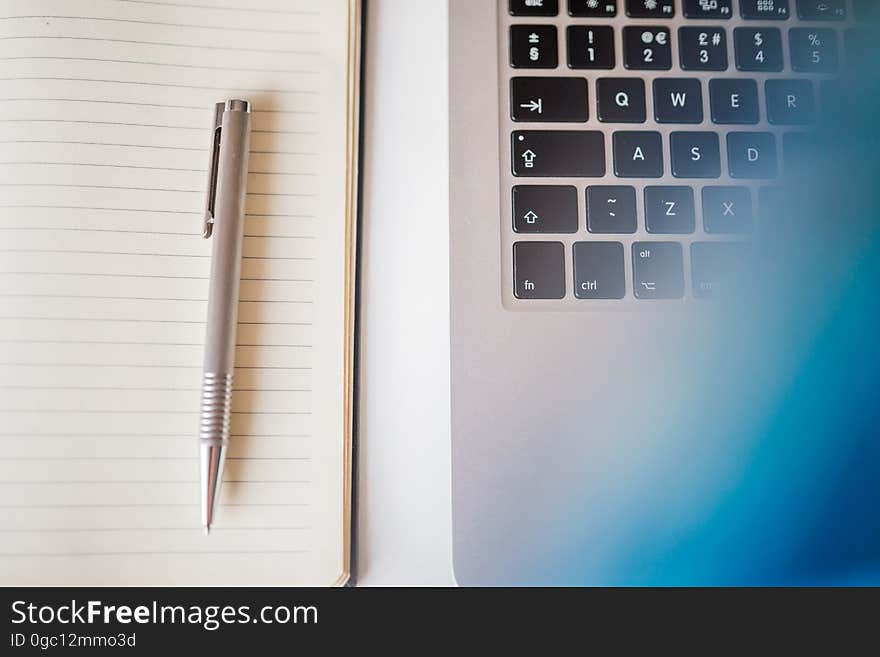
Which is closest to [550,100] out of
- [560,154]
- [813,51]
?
[560,154]

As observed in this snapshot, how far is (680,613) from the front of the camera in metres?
0.27

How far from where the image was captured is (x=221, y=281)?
285 millimetres

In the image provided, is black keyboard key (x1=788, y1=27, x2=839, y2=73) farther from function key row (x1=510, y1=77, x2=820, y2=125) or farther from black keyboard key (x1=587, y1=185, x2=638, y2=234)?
black keyboard key (x1=587, y1=185, x2=638, y2=234)

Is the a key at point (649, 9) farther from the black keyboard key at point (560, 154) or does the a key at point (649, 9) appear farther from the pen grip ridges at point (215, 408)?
the pen grip ridges at point (215, 408)

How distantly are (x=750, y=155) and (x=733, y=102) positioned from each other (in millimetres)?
28

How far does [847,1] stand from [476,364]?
0.86 feet

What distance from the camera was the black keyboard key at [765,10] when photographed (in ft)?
1.00

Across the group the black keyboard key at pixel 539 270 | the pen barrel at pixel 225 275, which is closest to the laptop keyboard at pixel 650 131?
the black keyboard key at pixel 539 270

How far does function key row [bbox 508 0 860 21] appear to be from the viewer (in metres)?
0.30

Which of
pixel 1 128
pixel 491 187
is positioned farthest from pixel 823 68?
pixel 1 128

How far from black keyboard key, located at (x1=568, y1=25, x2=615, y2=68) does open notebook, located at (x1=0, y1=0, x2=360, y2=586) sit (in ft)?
0.37

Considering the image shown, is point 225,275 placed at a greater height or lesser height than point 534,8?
lesser

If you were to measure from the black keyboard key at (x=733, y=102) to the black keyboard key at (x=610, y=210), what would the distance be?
0.06 meters

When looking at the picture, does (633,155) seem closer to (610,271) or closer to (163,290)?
(610,271)
